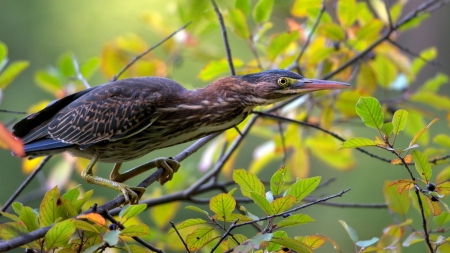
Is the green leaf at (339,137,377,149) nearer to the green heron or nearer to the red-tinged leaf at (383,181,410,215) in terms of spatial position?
the red-tinged leaf at (383,181,410,215)

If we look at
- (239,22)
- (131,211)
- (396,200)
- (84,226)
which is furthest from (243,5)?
(84,226)

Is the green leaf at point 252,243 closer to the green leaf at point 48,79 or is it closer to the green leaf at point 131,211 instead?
the green leaf at point 131,211

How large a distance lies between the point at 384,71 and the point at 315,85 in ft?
4.07

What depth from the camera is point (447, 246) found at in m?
2.25

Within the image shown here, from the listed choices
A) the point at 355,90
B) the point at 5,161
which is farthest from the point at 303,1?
the point at 5,161

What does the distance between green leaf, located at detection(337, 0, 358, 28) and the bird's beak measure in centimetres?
80

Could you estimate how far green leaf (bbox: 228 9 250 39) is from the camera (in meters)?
3.27

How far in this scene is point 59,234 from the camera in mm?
1827

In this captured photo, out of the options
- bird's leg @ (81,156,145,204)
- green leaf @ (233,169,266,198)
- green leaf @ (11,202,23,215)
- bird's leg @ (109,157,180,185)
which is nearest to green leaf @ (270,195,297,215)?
green leaf @ (233,169,266,198)

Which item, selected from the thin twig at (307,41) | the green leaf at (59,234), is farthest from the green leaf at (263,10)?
the green leaf at (59,234)

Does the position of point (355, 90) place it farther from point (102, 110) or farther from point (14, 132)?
point (14, 132)

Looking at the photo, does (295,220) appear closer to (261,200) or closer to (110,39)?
(261,200)

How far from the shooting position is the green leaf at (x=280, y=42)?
10.8ft

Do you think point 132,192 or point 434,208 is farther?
point 132,192
